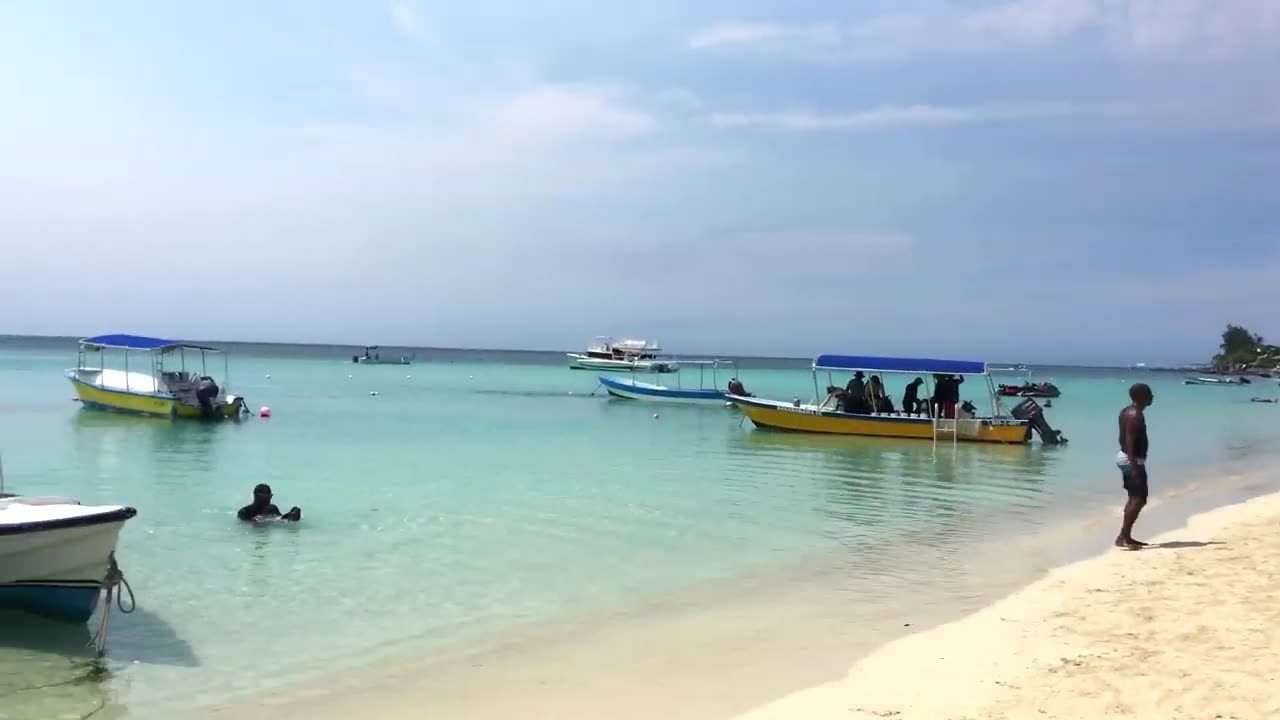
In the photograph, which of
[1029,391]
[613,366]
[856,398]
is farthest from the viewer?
[613,366]

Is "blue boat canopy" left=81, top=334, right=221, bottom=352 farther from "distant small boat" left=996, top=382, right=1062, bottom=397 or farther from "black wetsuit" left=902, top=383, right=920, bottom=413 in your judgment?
"distant small boat" left=996, top=382, right=1062, bottom=397

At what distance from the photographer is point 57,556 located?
24.5ft

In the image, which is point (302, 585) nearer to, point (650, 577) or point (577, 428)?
point (650, 577)

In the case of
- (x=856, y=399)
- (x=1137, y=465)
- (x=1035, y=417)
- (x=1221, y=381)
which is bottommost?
(x=1221, y=381)

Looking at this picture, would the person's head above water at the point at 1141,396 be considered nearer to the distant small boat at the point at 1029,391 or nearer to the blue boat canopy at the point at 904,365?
the blue boat canopy at the point at 904,365

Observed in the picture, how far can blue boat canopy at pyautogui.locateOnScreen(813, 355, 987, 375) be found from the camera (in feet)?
83.8

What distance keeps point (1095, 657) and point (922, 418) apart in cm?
1971

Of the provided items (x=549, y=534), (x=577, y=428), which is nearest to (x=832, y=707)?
(x=549, y=534)

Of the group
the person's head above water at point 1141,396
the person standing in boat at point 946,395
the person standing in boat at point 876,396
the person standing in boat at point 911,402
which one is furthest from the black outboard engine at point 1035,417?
the person's head above water at point 1141,396

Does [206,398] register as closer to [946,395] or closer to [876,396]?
[876,396]

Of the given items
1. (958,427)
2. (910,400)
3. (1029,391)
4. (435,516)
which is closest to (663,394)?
(910,400)

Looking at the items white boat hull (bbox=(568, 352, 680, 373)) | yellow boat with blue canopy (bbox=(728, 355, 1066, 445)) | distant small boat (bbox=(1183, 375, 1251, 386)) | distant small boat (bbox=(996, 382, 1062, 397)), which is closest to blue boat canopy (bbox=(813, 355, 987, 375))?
yellow boat with blue canopy (bbox=(728, 355, 1066, 445))

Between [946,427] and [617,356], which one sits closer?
[946,427]

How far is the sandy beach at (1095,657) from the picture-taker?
555 centimetres
